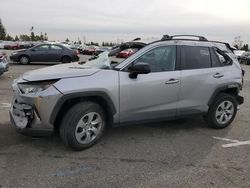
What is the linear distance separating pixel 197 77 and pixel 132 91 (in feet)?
4.40

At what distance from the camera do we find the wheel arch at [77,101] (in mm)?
4719

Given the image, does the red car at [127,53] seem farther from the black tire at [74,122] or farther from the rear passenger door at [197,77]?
the black tire at [74,122]

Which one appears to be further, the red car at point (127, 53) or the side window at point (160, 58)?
the red car at point (127, 53)

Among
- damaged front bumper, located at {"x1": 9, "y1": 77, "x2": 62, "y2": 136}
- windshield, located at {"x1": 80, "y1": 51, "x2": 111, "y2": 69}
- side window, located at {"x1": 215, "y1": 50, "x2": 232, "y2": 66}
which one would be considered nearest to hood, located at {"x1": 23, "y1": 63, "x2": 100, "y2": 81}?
damaged front bumper, located at {"x1": 9, "y1": 77, "x2": 62, "y2": 136}

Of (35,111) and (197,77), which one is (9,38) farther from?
(35,111)

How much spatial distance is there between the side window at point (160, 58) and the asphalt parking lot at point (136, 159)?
3.89 feet

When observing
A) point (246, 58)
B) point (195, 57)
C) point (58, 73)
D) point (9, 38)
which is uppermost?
point (195, 57)

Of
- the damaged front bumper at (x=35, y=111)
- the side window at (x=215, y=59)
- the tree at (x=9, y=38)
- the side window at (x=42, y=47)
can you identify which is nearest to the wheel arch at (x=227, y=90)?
the side window at (x=215, y=59)

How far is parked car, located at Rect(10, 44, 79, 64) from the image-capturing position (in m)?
20.6

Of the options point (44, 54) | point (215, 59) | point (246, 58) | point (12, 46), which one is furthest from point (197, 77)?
point (12, 46)

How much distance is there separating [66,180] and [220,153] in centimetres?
238

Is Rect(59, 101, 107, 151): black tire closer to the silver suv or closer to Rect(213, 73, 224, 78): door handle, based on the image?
the silver suv

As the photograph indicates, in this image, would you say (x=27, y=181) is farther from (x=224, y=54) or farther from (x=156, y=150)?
(x=224, y=54)

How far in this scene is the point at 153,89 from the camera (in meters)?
5.40
